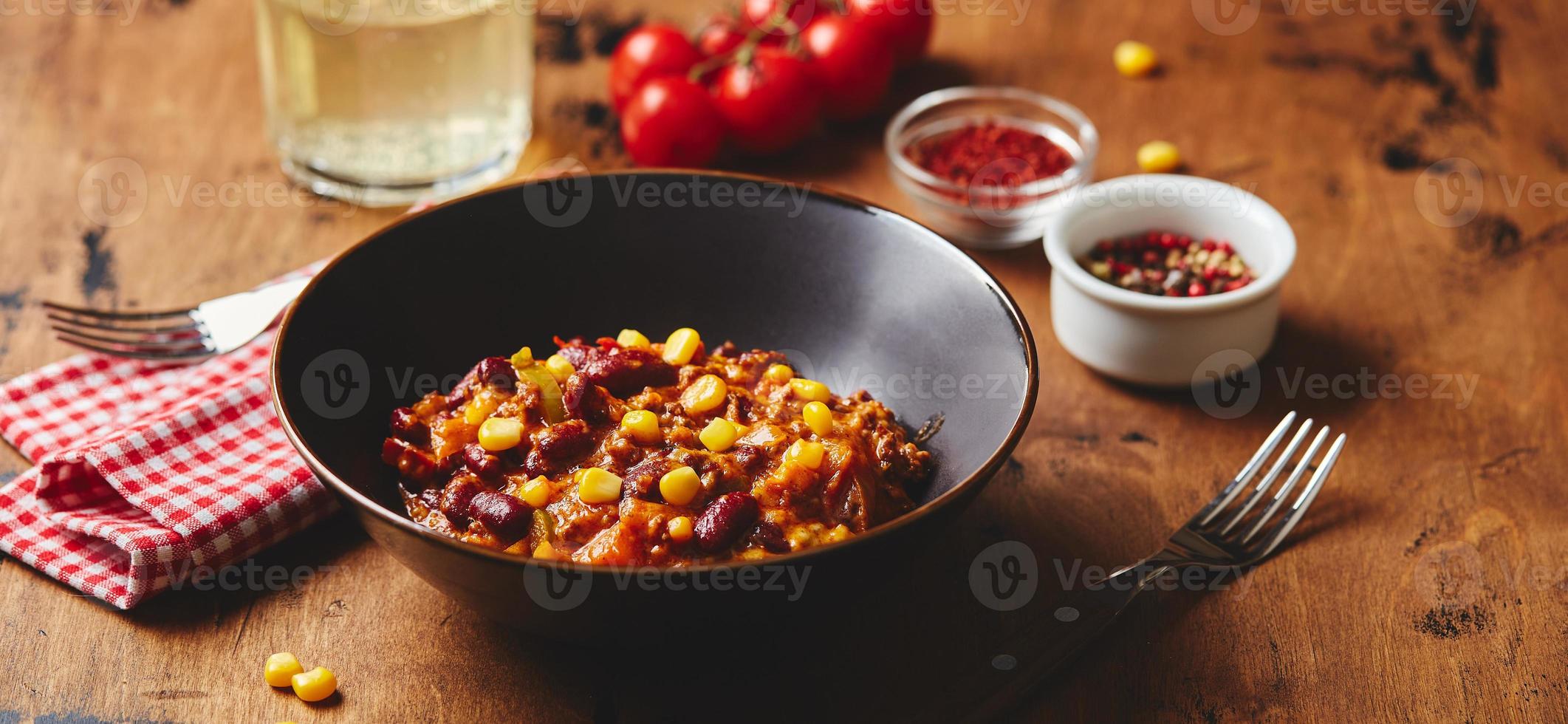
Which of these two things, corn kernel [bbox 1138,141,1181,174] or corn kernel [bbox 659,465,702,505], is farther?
corn kernel [bbox 1138,141,1181,174]

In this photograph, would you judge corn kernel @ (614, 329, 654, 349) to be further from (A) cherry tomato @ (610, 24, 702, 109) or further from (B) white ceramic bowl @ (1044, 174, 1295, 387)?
(A) cherry tomato @ (610, 24, 702, 109)

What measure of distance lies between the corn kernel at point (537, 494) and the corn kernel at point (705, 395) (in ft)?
1.19

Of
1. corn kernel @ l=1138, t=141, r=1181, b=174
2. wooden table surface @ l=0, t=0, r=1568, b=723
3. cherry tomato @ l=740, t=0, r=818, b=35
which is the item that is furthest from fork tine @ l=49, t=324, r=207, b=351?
corn kernel @ l=1138, t=141, r=1181, b=174

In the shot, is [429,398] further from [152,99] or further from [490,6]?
[152,99]

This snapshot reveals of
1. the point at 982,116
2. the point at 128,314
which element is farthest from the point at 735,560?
the point at 982,116

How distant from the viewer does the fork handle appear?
7.13 ft

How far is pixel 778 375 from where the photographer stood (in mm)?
2633

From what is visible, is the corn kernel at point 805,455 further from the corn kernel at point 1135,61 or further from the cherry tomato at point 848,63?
the corn kernel at point 1135,61

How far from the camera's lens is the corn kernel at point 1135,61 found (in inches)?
173

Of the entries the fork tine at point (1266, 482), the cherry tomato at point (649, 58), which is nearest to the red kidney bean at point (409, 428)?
the fork tine at point (1266, 482)

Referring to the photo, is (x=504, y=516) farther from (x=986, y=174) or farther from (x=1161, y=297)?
(x=986, y=174)

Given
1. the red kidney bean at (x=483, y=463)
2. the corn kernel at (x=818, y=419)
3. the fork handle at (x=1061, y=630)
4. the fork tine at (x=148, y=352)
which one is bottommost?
the fork tine at (x=148, y=352)

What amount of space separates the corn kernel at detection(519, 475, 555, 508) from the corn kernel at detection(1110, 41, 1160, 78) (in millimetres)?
3000

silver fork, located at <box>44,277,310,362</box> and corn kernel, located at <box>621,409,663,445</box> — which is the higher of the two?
corn kernel, located at <box>621,409,663,445</box>
